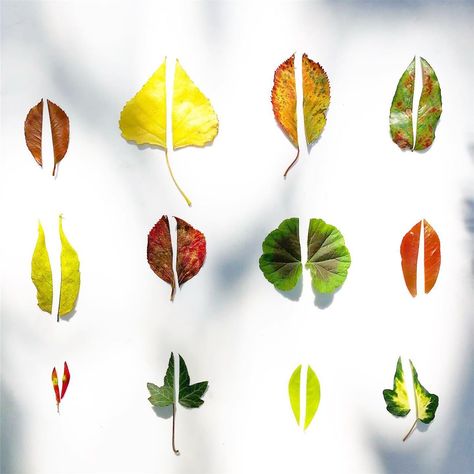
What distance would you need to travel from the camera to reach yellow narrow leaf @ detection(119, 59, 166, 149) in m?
0.96

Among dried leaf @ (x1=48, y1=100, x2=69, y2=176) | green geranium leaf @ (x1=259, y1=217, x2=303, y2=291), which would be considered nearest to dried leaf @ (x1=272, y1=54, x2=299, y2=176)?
green geranium leaf @ (x1=259, y1=217, x2=303, y2=291)

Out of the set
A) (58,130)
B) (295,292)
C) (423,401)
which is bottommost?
(423,401)

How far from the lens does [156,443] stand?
972 millimetres

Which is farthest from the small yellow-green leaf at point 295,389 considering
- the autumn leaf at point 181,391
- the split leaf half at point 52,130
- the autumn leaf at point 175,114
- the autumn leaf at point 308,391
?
the split leaf half at point 52,130

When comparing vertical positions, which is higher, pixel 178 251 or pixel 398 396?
pixel 178 251

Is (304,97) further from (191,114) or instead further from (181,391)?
(181,391)

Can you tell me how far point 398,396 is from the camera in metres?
0.96

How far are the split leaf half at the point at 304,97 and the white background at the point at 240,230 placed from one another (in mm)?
13

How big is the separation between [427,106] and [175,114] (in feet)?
1.12

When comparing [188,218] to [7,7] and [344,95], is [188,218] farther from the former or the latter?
[7,7]

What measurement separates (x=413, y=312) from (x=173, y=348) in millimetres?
331

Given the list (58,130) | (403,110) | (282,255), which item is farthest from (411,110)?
(58,130)

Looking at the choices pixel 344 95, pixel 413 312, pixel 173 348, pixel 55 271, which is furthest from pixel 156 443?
pixel 344 95

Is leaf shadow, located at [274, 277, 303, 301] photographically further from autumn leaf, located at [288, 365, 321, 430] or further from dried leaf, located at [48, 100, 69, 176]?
dried leaf, located at [48, 100, 69, 176]
